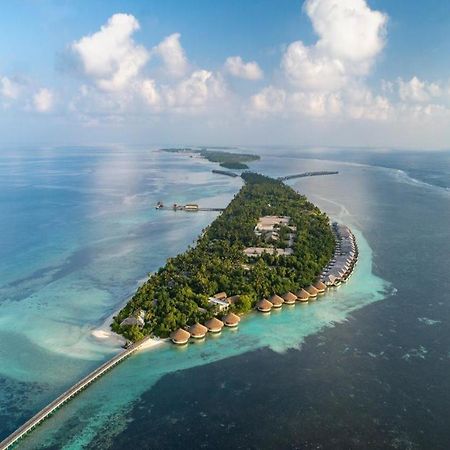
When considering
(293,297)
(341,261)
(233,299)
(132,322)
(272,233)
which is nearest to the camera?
(132,322)

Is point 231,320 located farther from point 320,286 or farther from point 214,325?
point 320,286

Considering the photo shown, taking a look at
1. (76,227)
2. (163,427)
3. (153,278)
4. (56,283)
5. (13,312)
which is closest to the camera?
(163,427)

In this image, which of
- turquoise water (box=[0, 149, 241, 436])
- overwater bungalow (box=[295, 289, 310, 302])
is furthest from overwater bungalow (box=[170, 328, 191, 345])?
overwater bungalow (box=[295, 289, 310, 302])

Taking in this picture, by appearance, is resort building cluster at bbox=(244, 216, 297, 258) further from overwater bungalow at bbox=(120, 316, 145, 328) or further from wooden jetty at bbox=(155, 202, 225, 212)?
overwater bungalow at bbox=(120, 316, 145, 328)

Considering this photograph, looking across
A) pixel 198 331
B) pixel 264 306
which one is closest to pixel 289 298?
pixel 264 306

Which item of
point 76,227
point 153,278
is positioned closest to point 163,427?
point 153,278

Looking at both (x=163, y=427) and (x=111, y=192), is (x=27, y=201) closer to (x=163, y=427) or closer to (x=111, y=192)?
(x=111, y=192)
